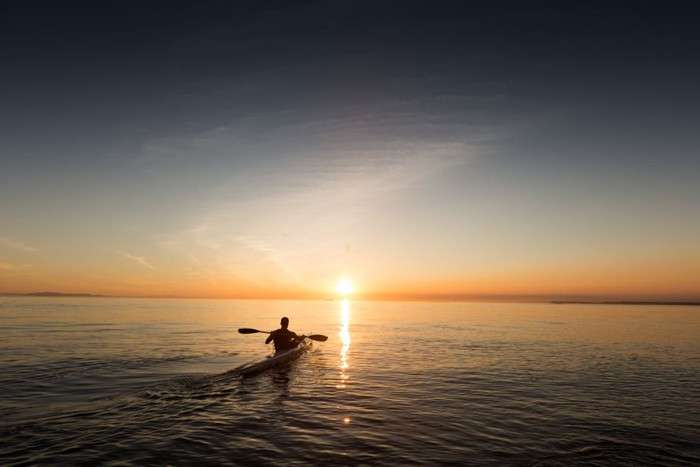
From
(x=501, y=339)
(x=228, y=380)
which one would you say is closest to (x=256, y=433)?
(x=228, y=380)

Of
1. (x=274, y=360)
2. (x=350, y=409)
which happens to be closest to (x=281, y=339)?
(x=274, y=360)

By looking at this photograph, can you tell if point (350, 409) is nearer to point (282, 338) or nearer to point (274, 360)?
point (274, 360)

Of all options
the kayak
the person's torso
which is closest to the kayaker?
the person's torso

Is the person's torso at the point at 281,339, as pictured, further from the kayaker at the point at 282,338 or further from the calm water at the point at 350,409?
the calm water at the point at 350,409

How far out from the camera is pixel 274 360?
27438 mm

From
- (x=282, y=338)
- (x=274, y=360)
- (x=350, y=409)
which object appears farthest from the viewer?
(x=282, y=338)

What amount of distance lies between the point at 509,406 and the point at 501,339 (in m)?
31.7

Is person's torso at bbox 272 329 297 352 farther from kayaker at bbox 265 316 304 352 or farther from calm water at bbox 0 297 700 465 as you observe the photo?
calm water at bbox 0 297 700 465

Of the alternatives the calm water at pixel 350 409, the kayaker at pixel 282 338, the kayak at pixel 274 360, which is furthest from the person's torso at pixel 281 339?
the calm water at pixel 350 409

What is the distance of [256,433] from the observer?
1385 cm

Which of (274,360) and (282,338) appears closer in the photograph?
(274,360)

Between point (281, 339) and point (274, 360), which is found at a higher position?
point (281, 339)

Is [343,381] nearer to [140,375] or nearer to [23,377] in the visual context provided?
[140,375]

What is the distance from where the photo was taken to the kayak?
2405 cm
